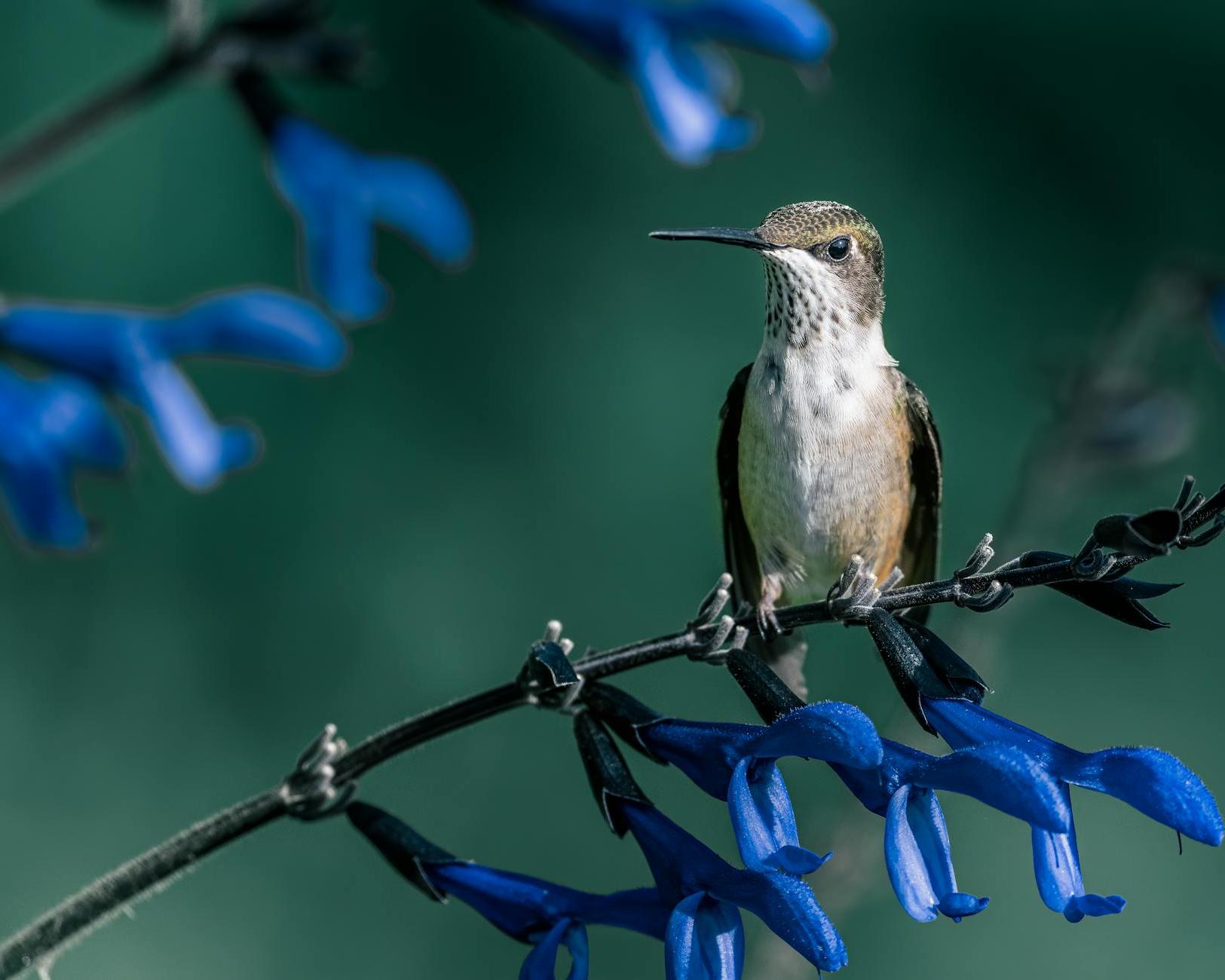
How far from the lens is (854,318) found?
139 cm

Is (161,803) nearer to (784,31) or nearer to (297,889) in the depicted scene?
(297,889)

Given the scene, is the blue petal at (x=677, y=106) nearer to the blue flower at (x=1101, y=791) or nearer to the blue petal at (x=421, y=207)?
the blue petal at (x=421, y=207)

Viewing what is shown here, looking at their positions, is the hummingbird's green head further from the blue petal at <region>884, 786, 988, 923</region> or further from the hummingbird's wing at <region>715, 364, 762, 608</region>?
the blue petal at <region>884, 786, 988, 923</region>

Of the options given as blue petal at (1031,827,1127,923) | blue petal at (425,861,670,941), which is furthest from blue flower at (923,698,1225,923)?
Result: blue petal at (425,861,670,941)

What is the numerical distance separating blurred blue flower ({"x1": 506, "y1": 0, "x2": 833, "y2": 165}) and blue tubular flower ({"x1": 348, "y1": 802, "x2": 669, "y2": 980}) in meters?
0.47

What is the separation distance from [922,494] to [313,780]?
2.89 feet

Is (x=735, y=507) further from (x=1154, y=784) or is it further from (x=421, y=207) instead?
(x=421, y=207)

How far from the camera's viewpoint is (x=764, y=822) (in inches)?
34.4

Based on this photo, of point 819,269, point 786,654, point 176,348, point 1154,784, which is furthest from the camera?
point 786,654

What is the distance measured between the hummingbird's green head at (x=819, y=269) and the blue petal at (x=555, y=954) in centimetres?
56

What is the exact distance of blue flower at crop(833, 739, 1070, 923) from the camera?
0.83 metres

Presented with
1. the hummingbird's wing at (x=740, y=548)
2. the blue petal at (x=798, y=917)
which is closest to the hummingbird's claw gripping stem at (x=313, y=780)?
the blue petal at (x=798, y=917)

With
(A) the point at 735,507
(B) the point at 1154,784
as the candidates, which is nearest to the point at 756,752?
(B) the point at 1154,784

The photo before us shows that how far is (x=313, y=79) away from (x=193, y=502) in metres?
2.12
